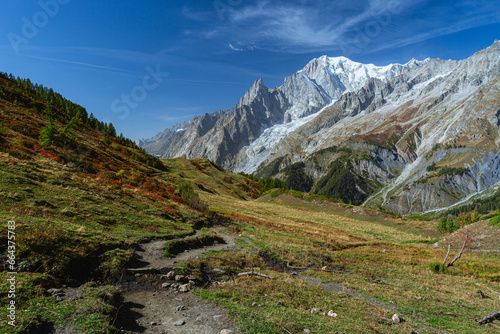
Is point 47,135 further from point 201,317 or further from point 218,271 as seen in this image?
point 201,317

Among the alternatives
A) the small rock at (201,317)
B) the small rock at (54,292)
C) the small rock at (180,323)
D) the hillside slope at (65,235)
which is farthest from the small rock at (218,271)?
the small rock at (54,292)

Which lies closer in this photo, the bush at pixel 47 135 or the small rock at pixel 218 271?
the small rock at pixel 218 271

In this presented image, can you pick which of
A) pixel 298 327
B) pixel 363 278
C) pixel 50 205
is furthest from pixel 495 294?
pixel 50 205

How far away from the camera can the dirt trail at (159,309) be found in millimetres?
9953

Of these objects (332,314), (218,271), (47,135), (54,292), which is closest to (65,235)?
(54,292)

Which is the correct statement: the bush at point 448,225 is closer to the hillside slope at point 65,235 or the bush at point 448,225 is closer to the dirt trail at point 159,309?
the hillside slope at point 65,235

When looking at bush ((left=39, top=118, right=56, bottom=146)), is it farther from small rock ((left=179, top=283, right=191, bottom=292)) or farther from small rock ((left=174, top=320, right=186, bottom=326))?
small rock ((left=174, top=320, right=186, bottom=326))

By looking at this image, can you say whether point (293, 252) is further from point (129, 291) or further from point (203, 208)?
point (203, 208)

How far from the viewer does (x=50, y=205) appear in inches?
812

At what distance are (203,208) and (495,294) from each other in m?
40.7

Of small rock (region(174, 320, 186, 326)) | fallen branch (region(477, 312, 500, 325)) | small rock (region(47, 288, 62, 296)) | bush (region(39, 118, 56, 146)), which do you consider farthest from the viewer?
bush (region(39, 118, 56, 146))

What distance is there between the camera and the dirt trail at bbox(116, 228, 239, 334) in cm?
995

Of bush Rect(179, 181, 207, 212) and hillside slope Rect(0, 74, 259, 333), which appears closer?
hillside slope Rect(0, 74, 259, 333)

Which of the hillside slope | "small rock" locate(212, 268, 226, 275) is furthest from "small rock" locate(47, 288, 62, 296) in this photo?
"small rock" locate(212, 268, 226, 275)
